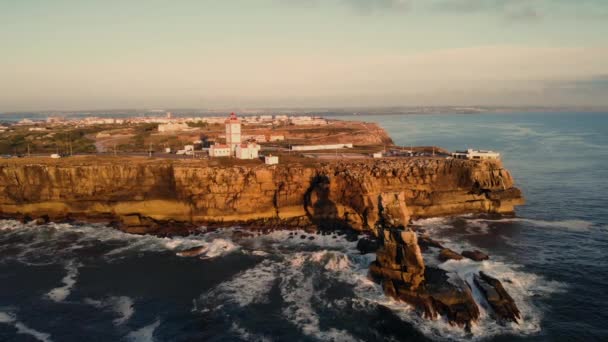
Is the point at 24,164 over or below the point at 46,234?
over

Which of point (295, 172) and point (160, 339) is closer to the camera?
point (160, 339)

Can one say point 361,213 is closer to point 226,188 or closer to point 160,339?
point 226,188

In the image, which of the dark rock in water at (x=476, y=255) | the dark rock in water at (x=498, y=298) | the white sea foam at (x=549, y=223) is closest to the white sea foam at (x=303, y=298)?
the dark rock in water at (x=498, y=298)

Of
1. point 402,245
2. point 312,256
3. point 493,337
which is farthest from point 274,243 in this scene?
point 493,337

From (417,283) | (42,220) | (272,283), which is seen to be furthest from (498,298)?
→ (42,220)

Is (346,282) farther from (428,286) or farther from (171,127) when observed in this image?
(171,127)

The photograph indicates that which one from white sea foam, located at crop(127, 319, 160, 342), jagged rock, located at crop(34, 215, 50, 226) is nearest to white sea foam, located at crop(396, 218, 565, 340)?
white sea foam, located at crop(127, 319, 160, 342)

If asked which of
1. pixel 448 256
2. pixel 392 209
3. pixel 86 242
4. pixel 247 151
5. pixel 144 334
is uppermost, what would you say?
pixel 247 151

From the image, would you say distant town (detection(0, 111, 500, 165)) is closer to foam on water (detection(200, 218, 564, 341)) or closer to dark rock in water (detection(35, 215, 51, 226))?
dark rock in water (detection(35, 215, 51, 226))
